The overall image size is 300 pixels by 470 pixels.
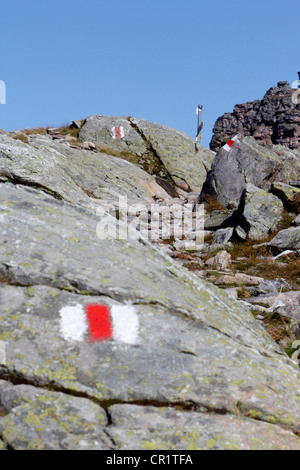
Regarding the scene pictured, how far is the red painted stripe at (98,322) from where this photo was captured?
452cm

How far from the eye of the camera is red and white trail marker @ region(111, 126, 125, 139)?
3812cm

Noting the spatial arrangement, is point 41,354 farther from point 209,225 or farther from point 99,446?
point 209,225

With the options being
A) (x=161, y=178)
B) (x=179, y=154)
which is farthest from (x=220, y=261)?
(x=179, y=154)

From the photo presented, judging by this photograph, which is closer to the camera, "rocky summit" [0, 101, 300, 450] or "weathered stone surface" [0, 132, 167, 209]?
"rocky summit" [0, 101, 300, 450]

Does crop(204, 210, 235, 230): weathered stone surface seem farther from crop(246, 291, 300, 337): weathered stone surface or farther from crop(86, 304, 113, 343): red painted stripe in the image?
crop(86, 304, 113, 343): red painted stripe

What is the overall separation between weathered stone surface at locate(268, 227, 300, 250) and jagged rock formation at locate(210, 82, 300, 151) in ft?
488

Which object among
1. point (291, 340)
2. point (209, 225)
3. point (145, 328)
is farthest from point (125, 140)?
point (145, 328)

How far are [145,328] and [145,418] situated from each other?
3.05 feet

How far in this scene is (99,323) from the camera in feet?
15.2

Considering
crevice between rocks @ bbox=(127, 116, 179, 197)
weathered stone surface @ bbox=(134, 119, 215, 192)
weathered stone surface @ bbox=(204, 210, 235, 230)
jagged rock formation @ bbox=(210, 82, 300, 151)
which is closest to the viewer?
weathered stone surface @ bbox=(204, 210, 235, 230)

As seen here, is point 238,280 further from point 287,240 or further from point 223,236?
point 223,236

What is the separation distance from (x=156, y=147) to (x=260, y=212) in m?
17.3

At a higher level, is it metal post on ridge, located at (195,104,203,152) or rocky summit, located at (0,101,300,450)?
rocky summit, located at (0,101,300,450)

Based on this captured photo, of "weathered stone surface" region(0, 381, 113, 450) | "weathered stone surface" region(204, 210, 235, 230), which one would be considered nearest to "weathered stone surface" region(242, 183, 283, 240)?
"weathered stone surface" region(204, 210, 235, 230)
